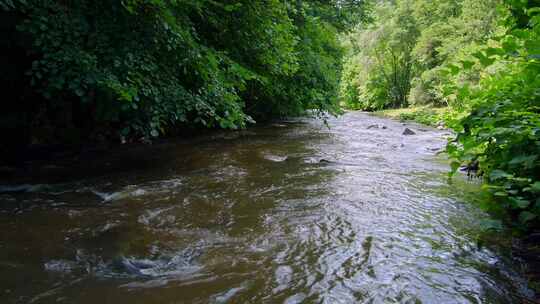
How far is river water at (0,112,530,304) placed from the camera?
297 cm

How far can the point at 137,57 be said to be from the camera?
215 inches

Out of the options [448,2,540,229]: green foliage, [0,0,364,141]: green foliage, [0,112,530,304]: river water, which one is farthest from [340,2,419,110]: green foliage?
[448,2,540,229]: green foliage

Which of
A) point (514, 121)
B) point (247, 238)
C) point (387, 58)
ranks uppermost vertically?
point (387, 58)

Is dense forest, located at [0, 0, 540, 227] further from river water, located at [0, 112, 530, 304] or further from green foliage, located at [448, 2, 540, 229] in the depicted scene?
river water, located at [0, 112, 530, 304]

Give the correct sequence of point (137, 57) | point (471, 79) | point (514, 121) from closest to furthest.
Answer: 1. point (514, 121)
2. point (137, 57)
3. point (471, 79)

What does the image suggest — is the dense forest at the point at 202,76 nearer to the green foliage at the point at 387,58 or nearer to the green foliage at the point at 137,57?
the green foliage at the point at 137,57

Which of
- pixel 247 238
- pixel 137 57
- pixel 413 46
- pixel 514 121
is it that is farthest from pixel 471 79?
pixel 247 238

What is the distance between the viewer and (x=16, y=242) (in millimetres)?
3717

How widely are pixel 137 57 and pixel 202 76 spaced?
103 cm

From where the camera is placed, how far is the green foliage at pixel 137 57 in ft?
16.3

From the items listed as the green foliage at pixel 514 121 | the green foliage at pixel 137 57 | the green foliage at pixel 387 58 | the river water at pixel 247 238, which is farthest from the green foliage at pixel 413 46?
the green foliage at pixel 514 121

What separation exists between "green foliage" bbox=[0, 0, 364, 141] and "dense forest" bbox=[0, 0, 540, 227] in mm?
20

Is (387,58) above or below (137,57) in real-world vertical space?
above

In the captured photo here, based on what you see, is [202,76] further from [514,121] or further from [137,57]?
[514,121]
